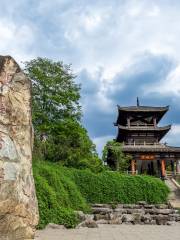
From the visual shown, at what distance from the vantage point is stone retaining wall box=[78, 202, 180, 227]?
599 inches

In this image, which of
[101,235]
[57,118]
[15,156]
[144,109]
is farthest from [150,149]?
[15,156]

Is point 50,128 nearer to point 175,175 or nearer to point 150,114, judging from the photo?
point 175,175

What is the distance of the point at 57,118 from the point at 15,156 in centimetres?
2080

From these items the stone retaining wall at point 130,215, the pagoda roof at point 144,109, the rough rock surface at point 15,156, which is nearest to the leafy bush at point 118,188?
the stone retaining wall at point 130,215

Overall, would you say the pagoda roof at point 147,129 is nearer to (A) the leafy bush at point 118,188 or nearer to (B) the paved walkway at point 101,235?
(A) the leafy bush at point 118,188

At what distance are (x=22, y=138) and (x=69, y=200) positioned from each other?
38.1 feet

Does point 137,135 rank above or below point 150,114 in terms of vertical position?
below

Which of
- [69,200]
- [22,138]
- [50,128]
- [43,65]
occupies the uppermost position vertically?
[43,65]

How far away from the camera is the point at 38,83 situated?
26047 millimetres

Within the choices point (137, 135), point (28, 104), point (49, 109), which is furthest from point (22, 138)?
point (137, 135)

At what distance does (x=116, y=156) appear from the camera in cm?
3369

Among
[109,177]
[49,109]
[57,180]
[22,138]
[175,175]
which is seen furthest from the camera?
[175,175]

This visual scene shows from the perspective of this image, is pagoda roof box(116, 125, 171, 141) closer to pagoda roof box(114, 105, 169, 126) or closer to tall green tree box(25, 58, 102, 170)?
pagoda roof box(114, 105, 169, 126)

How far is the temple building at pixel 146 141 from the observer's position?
37.0 meters
